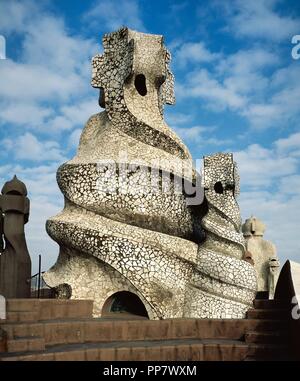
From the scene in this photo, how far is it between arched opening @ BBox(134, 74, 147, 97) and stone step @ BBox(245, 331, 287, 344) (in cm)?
585

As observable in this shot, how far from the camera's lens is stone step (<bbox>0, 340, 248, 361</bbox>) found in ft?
21.3

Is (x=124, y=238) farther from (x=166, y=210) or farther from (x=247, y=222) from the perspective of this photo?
(x=247, y=222)

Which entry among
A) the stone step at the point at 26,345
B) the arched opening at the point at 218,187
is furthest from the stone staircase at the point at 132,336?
the arched opening at the point at 218,187

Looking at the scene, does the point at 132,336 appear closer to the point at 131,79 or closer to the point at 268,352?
the point at 268,352

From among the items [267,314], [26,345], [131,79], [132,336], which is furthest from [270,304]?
[131,79]

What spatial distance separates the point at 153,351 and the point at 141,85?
6.28 metres

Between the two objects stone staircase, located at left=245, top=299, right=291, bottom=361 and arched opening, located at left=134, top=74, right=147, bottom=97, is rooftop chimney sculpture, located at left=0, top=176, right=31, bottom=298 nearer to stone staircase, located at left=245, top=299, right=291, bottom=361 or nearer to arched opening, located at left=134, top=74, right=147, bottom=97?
arched opening, located at left=134, top=74, right=147, bottom=97

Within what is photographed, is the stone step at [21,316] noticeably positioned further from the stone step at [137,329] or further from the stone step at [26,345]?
the stone step at [26,345]

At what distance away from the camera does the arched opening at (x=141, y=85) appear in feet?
34.9

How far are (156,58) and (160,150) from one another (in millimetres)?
2188

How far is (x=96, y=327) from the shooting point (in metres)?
7.47

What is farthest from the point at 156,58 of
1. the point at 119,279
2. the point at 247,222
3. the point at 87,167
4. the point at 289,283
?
the point at 247,222

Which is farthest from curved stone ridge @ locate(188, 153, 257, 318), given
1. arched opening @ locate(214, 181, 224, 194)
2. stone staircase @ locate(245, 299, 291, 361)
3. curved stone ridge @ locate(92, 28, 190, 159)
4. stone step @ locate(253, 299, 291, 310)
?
curved stone ridge @ locate(92, 28, 190, 159)

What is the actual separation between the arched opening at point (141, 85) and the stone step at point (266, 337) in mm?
5854
